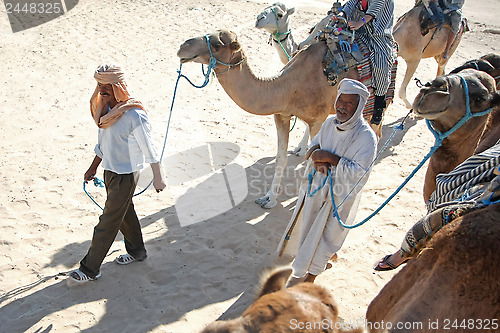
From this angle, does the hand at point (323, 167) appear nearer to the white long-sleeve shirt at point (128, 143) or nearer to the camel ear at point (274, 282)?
the white long-sleeve shirt at point (128, 143)

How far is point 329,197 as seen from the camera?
4.04 meters

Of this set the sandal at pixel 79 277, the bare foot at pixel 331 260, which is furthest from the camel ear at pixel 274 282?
the sandal at pixel 79 277

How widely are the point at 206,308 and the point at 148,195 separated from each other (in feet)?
7.76

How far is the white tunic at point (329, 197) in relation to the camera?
3832 mm

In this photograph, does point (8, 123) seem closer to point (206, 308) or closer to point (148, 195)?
point (148, 195)

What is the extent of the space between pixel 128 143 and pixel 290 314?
2791 millimetres

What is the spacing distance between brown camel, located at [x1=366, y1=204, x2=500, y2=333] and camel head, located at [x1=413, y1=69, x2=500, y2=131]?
0.91m

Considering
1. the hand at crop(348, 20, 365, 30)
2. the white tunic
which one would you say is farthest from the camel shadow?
the hand at crop(348, 20, 365, 30)

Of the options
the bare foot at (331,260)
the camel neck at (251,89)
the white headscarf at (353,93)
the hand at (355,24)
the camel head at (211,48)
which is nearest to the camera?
the white headscarf at (353,93)

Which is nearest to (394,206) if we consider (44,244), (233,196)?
(233,196)

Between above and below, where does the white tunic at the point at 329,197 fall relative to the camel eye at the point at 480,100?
below

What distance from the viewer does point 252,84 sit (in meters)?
5.37

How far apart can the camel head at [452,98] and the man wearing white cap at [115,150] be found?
243 cm

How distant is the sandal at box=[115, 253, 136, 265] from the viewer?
188 inches
